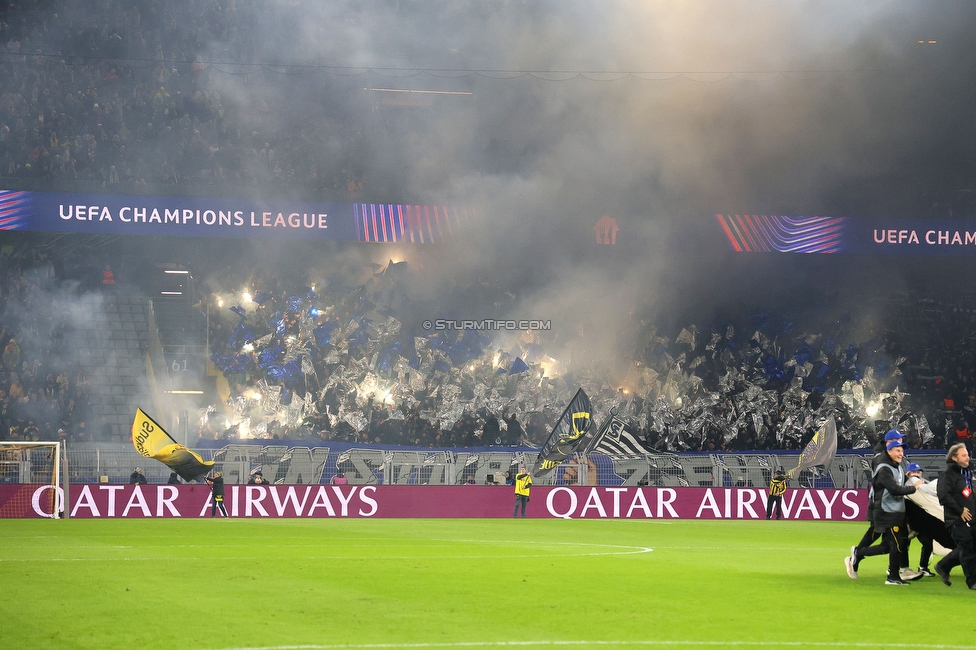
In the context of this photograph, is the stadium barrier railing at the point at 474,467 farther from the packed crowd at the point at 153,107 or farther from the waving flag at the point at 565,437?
the packed crowd at the point at 153,107

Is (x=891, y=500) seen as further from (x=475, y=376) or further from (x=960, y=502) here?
(x=475, y=376)

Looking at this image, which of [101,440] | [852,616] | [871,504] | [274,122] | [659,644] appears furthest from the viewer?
Answer: [274,122]

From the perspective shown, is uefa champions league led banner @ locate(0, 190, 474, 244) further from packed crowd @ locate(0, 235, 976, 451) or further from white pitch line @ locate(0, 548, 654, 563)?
white pitch line @ locate(0, 548, 654, 563)

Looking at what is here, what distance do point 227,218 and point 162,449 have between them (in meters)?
8.91

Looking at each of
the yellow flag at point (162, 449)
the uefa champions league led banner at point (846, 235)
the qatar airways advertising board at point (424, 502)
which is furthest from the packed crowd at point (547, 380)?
the yellow flag at point (162, 449)

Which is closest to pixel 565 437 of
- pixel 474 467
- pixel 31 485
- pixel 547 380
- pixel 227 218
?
pixel 474 467

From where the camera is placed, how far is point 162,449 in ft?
70.3

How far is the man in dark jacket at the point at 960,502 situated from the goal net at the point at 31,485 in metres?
17.5

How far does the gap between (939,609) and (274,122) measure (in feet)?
88.9

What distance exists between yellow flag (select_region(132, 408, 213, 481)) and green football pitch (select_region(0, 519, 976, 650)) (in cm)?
709

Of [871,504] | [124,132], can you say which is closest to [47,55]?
[124,132]

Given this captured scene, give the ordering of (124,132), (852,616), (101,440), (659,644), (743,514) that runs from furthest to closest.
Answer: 1. (124,132)
2. (101,440)
3. (743,514)
4. (852,616)
5. (659,644)

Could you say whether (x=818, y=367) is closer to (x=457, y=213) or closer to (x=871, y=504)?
(x=457, y=213)

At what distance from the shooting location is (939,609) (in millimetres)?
7426
